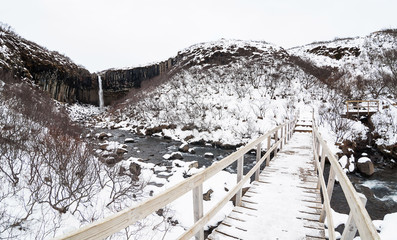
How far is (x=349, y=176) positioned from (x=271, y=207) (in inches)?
338

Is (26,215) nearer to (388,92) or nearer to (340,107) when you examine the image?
(340,107)

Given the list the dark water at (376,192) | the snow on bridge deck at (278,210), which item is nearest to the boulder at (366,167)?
the dark water at (376,192)

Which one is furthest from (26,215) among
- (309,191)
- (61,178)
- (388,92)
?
(388,92)

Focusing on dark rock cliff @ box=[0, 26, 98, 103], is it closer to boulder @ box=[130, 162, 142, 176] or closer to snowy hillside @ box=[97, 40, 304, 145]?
snowy hillside @ box=[97, 40, 304, 145]

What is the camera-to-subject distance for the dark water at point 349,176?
7.25m

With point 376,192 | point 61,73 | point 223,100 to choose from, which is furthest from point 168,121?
point 61,73

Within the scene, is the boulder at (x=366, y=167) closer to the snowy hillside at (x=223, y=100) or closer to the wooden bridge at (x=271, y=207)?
the wooden bridge at (x=271, y=207)

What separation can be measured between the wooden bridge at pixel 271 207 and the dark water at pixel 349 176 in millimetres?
3175

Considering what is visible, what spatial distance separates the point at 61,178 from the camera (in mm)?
5633

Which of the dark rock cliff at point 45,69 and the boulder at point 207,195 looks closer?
the boulder at point 207,195

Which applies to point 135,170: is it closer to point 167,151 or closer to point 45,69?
point 167,151

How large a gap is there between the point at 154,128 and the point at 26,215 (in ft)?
49.7

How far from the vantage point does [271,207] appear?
12.4 ft

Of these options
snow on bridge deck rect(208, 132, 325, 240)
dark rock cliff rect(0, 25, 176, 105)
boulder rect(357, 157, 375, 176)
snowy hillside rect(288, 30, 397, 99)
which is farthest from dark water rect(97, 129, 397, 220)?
dark rock cliff rect(0, 25, 176, 105)
